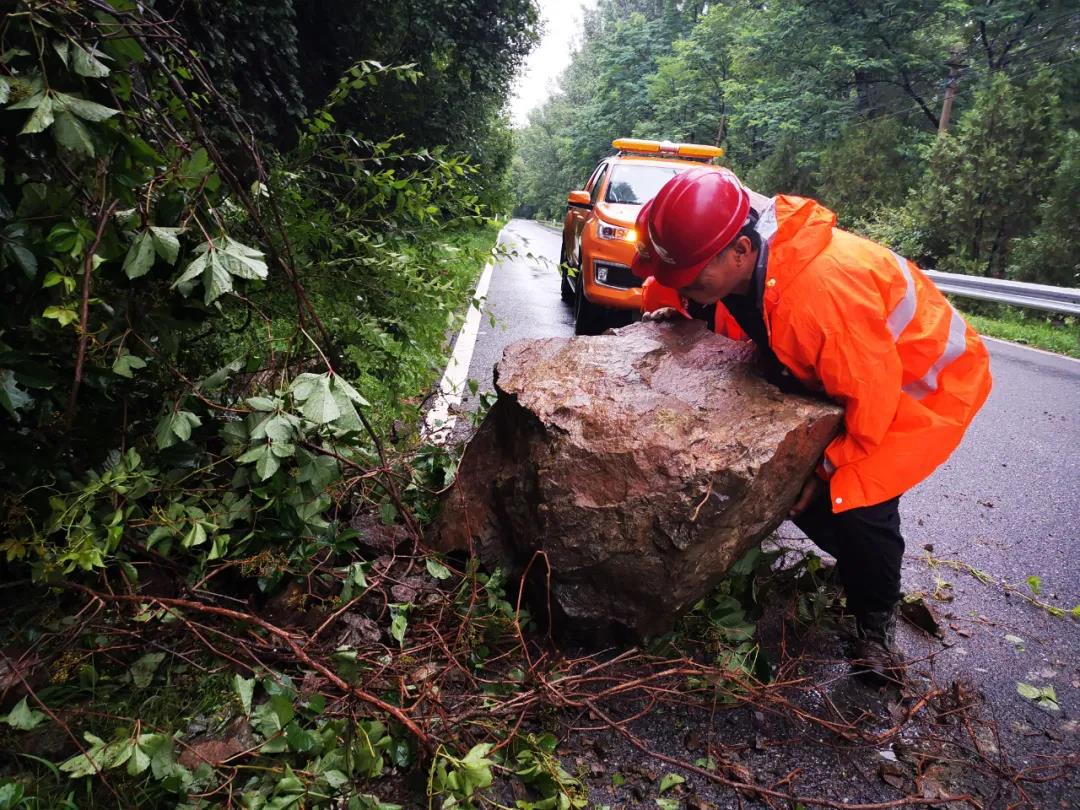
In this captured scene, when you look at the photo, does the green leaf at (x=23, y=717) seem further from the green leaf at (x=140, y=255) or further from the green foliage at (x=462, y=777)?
the green leaf at (x=140, y=255)

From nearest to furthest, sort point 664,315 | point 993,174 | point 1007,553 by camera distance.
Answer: point 664,315 → point 1007,553 → point 993,174

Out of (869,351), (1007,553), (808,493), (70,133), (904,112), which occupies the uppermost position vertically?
(904,112)

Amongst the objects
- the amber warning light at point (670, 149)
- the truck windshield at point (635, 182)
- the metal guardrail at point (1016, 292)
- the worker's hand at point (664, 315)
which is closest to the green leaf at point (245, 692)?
the worker's hand at point (664, 315)

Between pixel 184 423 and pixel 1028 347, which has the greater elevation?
pixel 184 423

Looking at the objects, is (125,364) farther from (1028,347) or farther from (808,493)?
(1028,347)

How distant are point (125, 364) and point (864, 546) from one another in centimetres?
246

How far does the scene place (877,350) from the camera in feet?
6.70

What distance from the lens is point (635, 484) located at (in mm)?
2152

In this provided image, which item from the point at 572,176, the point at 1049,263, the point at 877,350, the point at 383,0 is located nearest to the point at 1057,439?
the point at 877,350

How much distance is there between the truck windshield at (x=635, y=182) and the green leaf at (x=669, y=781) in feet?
20.7

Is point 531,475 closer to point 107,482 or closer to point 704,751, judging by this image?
point 704,751

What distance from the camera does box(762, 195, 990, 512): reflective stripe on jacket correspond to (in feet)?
6.73

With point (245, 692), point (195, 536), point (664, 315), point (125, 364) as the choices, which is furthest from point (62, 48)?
point (664, 315)

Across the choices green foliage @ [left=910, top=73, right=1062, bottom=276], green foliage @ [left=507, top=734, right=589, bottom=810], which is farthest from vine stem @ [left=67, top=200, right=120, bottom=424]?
green foliage @ [left=910, top=73, right=1062, bottom=276]
